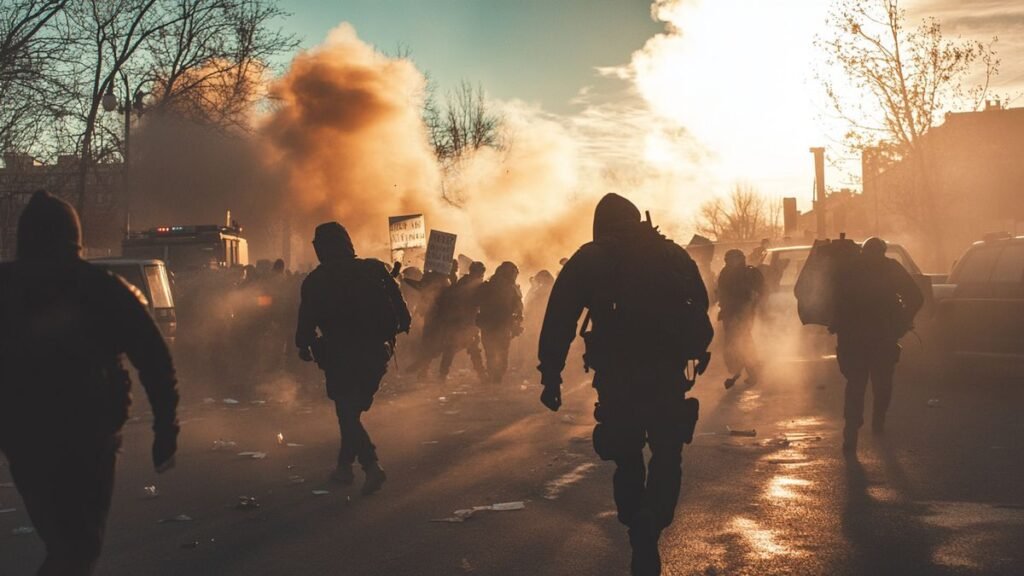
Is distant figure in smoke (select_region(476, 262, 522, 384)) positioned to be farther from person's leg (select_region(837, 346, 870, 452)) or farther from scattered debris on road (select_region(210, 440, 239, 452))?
person's leg (select_region(837, 346, 870, 452))

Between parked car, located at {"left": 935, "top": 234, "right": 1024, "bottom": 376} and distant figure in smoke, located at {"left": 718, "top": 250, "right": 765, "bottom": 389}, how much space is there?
7.59 feet

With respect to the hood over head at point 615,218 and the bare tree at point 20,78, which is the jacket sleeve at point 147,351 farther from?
the bare tree at point 20,78

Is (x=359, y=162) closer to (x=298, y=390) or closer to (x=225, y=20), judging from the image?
(x=225, y=20)

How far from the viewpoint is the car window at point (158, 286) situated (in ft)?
58.1

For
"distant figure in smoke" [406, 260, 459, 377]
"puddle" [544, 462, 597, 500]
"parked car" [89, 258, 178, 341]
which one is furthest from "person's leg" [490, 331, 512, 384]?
"puddle" [544, 462, 597, 500]

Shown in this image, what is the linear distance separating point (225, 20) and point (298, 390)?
21.3 m

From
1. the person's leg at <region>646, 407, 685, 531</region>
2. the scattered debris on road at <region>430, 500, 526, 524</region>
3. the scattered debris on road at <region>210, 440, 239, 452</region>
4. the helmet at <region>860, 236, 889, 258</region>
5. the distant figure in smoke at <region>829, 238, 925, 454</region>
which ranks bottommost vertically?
the scattered debris on road at <region>210, 440, 239, 452</region>

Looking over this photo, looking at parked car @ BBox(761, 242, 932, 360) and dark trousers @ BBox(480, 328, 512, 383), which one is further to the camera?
dark trousers @ BBox(480, 328, 512, 383)

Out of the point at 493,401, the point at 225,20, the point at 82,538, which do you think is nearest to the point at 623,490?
the point at 82,538

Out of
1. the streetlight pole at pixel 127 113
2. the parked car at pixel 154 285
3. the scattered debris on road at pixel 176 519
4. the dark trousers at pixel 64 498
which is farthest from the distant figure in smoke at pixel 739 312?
the streetlight pole at pixel 127 113

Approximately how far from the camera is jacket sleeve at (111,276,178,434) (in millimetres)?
4141

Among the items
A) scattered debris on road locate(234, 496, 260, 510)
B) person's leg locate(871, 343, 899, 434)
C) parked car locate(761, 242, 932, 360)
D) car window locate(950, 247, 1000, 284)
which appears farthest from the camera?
parked car locate(761, 242, 932, 360)

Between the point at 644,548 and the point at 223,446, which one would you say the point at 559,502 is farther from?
the point at 223,446

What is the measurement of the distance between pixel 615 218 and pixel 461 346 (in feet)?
39.4
